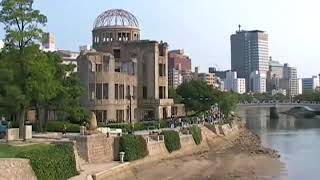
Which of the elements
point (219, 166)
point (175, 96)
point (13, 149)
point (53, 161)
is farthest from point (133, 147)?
point (175, 96)

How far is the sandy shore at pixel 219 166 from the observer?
50.8m

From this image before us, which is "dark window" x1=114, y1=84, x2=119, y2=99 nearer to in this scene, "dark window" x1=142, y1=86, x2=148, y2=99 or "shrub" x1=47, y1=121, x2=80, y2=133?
"dark window" x1=142, y1=86, x2=148, y2=99

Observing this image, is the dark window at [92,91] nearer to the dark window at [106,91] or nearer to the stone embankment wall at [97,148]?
the dark window at [106,91]

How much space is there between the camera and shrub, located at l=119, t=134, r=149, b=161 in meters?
51.9

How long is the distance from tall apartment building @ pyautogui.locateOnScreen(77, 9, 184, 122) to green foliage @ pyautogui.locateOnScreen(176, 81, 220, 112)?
39.1 feet

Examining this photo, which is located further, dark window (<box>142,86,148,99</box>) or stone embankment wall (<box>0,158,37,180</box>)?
dark window (<box>142,86,148,99</box>)

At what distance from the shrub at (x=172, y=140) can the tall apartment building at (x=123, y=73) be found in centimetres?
1483

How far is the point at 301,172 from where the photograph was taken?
191ft

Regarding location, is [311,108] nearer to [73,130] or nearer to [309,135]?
[309,135]

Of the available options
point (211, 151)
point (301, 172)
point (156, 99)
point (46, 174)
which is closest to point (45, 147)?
point (46, 174)

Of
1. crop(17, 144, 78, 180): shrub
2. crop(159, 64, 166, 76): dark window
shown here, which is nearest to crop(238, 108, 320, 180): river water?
crop(159, 64, 166, 76): dark window

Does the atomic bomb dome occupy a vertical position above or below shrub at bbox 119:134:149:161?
above

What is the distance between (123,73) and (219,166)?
85.0 ft

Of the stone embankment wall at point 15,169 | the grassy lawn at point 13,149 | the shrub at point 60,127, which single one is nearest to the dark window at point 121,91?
the shrub at point 60,127
